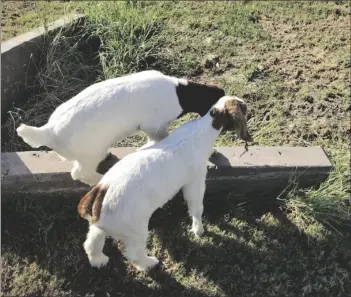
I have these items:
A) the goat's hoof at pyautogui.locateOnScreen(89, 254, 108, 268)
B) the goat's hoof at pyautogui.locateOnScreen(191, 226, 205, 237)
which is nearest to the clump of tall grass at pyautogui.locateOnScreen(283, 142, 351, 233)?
the goat's hoof at pyautogui.locateOnScreen(191, 226, 205, 237)

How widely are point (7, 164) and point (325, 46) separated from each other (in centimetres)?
360

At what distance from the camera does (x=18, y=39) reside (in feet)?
15.5

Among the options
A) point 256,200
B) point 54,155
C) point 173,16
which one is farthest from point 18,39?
point 256,200

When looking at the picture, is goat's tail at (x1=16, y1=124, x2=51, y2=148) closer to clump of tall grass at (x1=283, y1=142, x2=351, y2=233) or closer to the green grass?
clump of tall grass at (x1=283, y1=142, x2=351, y2=233)

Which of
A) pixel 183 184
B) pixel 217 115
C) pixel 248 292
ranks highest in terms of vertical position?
pixel 217 115

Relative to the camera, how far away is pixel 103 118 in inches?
134

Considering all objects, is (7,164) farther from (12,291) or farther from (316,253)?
(316,253)

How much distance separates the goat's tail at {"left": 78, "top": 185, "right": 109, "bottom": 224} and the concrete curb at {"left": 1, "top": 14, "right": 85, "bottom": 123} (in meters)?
1.94

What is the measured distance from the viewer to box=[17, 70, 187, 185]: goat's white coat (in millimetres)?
3350

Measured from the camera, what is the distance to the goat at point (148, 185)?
9.87 ft

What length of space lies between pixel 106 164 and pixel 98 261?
0.74m

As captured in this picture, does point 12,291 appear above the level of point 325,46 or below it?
below

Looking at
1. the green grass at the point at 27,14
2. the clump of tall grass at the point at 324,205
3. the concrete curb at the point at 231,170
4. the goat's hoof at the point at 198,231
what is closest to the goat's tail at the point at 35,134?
the concrete curb at the point at 231,170

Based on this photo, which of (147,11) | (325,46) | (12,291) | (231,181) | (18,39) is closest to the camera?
(12,291)
